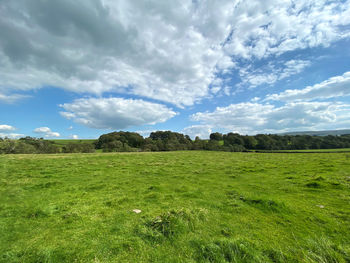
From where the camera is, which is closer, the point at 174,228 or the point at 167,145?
the point at 174,228

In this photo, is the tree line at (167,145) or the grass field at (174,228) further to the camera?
the tree line at (167,145)

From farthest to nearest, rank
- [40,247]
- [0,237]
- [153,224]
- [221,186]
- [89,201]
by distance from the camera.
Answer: [221,186], [89,201], [153,224], [0,237], [40,247]

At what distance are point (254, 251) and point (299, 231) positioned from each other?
2.22 meters

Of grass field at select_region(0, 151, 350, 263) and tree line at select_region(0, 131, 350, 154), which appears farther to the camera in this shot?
tree line at select_region(0, 131, 350, 154)

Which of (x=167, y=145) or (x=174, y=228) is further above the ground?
(x=167, y=145)

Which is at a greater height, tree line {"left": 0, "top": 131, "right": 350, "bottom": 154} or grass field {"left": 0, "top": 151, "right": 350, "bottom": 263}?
tree line {"left": 0, "top": 131, "right": 350, "bottom": 154}

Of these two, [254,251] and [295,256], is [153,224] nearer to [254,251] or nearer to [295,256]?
[254,251]

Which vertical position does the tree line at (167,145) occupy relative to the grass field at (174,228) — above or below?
above

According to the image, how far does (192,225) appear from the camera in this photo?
4.91 meters

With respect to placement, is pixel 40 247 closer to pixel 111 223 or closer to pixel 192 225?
pixel 111 223

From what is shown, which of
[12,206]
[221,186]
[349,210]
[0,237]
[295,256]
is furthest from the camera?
[221,186]

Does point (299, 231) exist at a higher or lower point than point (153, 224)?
lower

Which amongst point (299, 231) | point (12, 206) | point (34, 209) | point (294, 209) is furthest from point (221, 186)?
point (12, 206)

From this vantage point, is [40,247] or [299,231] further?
[299,231]
